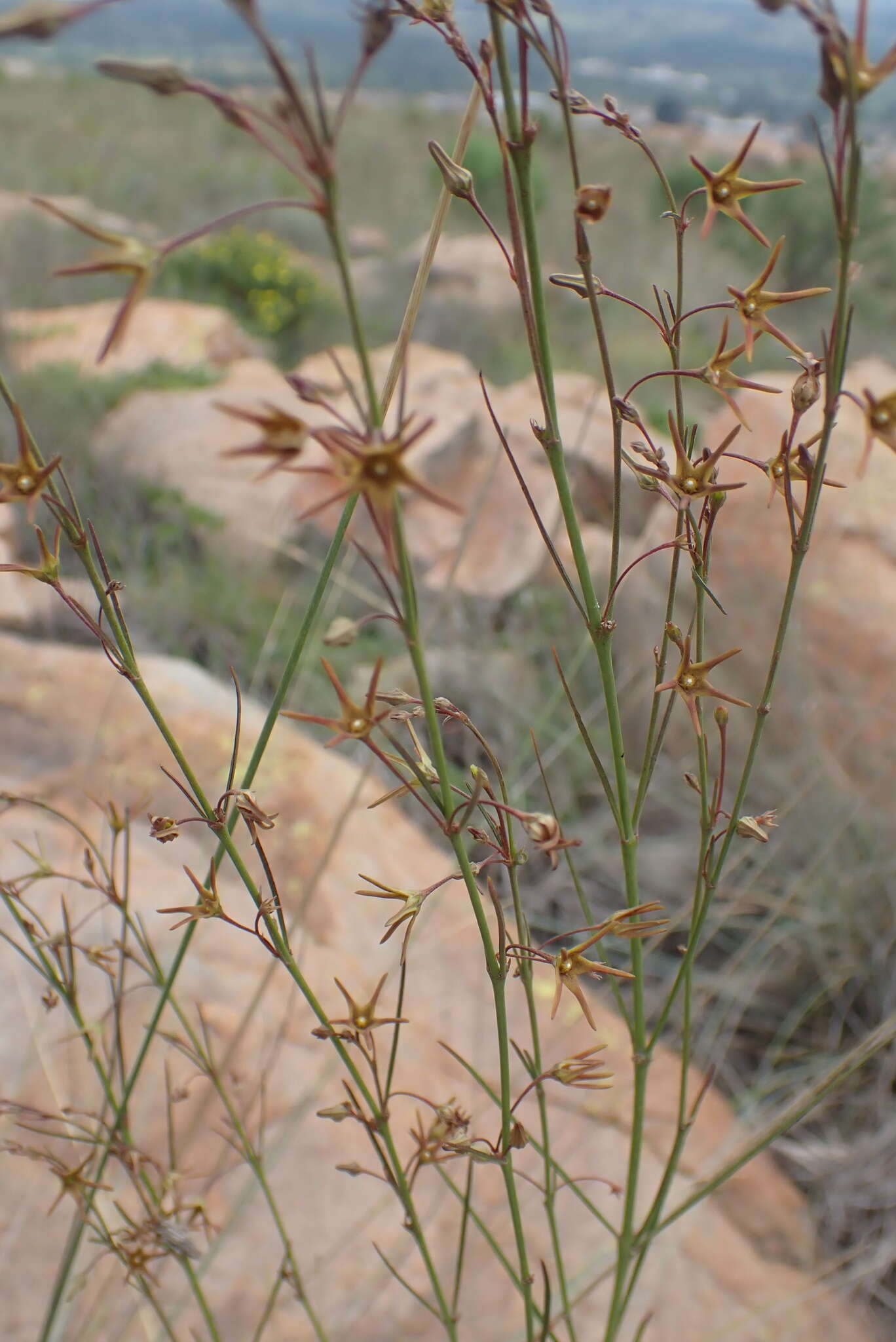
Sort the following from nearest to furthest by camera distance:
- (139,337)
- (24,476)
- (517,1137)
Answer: (24,476), (517,1137), (139,337)

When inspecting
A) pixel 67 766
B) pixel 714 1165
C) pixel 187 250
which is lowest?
pixel 714 1165

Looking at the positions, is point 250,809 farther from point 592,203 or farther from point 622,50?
point 622,50

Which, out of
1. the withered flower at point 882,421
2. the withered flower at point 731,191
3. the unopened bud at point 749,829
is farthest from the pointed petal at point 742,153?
the unopened bud at point 749,829

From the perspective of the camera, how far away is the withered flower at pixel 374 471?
0.92 ft

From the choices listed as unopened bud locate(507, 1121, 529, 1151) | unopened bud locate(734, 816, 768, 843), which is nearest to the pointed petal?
unopened bud locate(734, 816, 768, 843)

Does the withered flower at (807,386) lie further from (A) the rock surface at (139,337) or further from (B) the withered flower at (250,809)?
(A) the rock surface at (139,337)

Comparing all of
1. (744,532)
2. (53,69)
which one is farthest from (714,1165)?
(53,69)

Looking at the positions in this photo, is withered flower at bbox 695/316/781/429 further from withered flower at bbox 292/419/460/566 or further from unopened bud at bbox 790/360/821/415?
withered flower at bbox 292/419/460/566

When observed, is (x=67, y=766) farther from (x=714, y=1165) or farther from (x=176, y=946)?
(x=714, y=1165)

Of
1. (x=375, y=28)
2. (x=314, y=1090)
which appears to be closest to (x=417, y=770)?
(x=375, y=28)

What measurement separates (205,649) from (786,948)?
1848 millimetres

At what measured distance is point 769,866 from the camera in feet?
6.55

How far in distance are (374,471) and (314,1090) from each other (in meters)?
0.80

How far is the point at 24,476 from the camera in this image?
392mm
